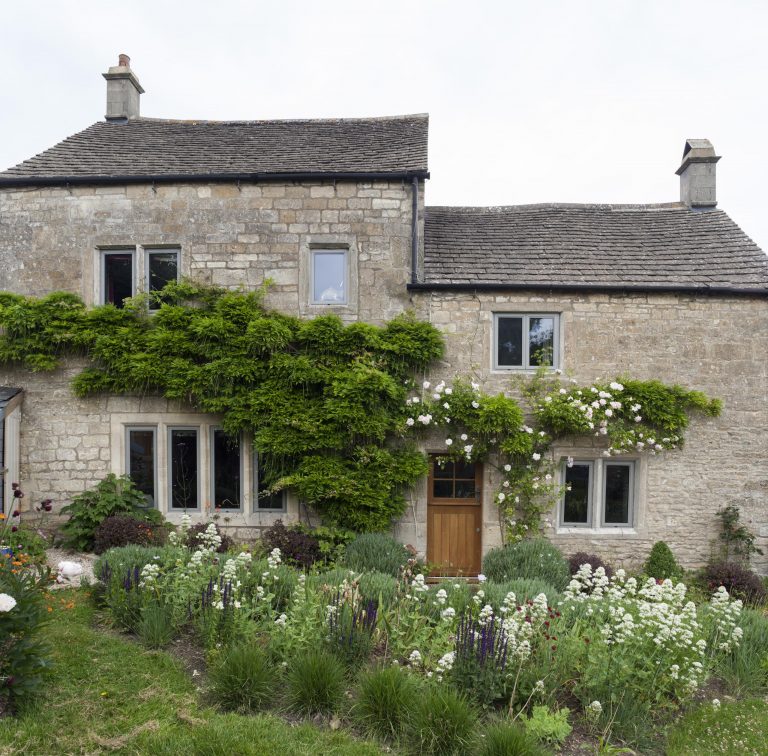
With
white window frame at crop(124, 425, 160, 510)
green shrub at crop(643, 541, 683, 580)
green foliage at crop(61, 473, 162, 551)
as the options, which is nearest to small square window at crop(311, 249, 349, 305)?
white window frame at crop(124, 425, 160, 510)

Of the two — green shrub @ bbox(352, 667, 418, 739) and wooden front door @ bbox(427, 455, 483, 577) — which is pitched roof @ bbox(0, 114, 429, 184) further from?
green shrub @ bbox(352, 667, 418, 739)

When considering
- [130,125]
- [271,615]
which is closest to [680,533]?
[271,615]

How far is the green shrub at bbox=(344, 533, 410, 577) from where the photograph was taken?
23.1 ft

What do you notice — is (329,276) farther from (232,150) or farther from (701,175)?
(701,175)

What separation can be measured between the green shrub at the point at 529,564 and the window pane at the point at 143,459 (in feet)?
20.1

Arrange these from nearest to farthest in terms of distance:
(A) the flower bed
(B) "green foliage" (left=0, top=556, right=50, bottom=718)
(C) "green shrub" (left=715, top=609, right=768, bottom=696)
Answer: (B) "green foliage" (left=0, top=556, right=50, bottom=718), (A) the flower bed, (C) "green shrub" (left=715, top=609, right=768, bottom=696)

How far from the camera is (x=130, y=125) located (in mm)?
11164

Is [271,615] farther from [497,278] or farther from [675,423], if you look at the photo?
[675,423]

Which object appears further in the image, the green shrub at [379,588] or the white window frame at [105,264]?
the white window frame at [105,264]

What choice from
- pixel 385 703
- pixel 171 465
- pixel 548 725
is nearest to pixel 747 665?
pixel 548 725

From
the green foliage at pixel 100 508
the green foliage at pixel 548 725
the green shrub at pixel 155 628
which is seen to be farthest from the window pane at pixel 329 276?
the green foliage at pixel 548 725

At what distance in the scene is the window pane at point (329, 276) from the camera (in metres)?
8.77

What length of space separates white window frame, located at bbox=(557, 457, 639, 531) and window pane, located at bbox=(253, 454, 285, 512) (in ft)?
16.7

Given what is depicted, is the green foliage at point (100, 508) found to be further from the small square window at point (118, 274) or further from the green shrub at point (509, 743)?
the green shrub at point (509, 743)
